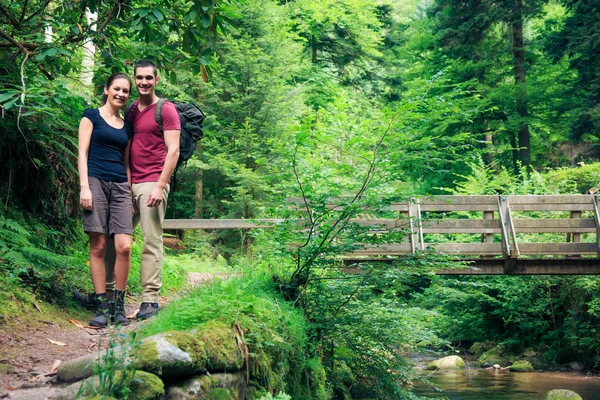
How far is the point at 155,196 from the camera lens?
504 centimetres

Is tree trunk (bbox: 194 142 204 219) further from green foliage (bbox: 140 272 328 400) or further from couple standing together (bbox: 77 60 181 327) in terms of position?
couple standing together (bbox: 77 60 181 327)

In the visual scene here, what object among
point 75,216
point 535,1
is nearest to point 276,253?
point 75,216

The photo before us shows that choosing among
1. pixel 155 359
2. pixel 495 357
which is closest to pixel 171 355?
pixel 155 359

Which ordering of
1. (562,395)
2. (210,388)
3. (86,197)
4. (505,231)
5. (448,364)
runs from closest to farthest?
(210,388) → (86,197) → (562,395) → (505,231) → (448,364)

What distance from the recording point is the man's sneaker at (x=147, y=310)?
513 cm

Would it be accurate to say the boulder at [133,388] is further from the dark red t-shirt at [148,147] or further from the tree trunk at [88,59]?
the tree trunk at [88,59]

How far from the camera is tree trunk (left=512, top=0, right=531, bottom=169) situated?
71.6 feet

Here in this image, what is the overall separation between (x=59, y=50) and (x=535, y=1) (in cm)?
1963

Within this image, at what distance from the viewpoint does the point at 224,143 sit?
17.8 m

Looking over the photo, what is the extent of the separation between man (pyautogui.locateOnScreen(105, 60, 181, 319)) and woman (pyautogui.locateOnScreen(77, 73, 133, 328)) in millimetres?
100

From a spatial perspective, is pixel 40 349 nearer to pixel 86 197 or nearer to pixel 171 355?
pixel 86 197

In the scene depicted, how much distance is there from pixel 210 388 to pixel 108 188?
1.84m

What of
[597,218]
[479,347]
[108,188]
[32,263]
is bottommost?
[479,347]

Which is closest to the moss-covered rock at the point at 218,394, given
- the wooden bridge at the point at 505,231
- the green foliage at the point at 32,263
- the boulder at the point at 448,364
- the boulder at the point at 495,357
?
the green foliage at the point at 32,263
